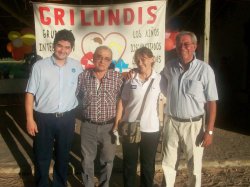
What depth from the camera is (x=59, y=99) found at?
3.75 metres

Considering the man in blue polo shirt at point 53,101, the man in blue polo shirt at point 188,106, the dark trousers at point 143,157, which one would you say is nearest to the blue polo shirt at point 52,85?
the man in blue polo shirt at point 53,101

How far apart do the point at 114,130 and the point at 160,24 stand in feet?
7.86

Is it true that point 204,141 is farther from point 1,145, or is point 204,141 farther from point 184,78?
point 1,145

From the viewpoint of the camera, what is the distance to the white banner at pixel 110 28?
5434mm

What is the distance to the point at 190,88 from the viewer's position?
3492 mm

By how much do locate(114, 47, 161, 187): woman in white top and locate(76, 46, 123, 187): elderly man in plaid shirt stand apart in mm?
106

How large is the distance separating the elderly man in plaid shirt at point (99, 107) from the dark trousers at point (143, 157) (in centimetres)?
19

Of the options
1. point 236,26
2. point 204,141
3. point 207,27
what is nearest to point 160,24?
point 207,27

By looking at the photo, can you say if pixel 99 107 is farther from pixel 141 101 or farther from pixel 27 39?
pixel 27 39

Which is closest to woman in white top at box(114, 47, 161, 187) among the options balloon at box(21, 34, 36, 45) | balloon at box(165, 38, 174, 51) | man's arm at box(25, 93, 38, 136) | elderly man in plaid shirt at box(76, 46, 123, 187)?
elderly man in plaid shirt at box(76, 46, 123, 187)

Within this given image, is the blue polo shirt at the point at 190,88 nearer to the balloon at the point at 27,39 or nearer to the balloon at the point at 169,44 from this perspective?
the balloon at the point at 169,44

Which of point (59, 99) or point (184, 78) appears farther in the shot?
point (59, 99)

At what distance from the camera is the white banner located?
17.8 feet

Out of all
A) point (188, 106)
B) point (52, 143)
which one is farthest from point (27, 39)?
point (188, 106)
